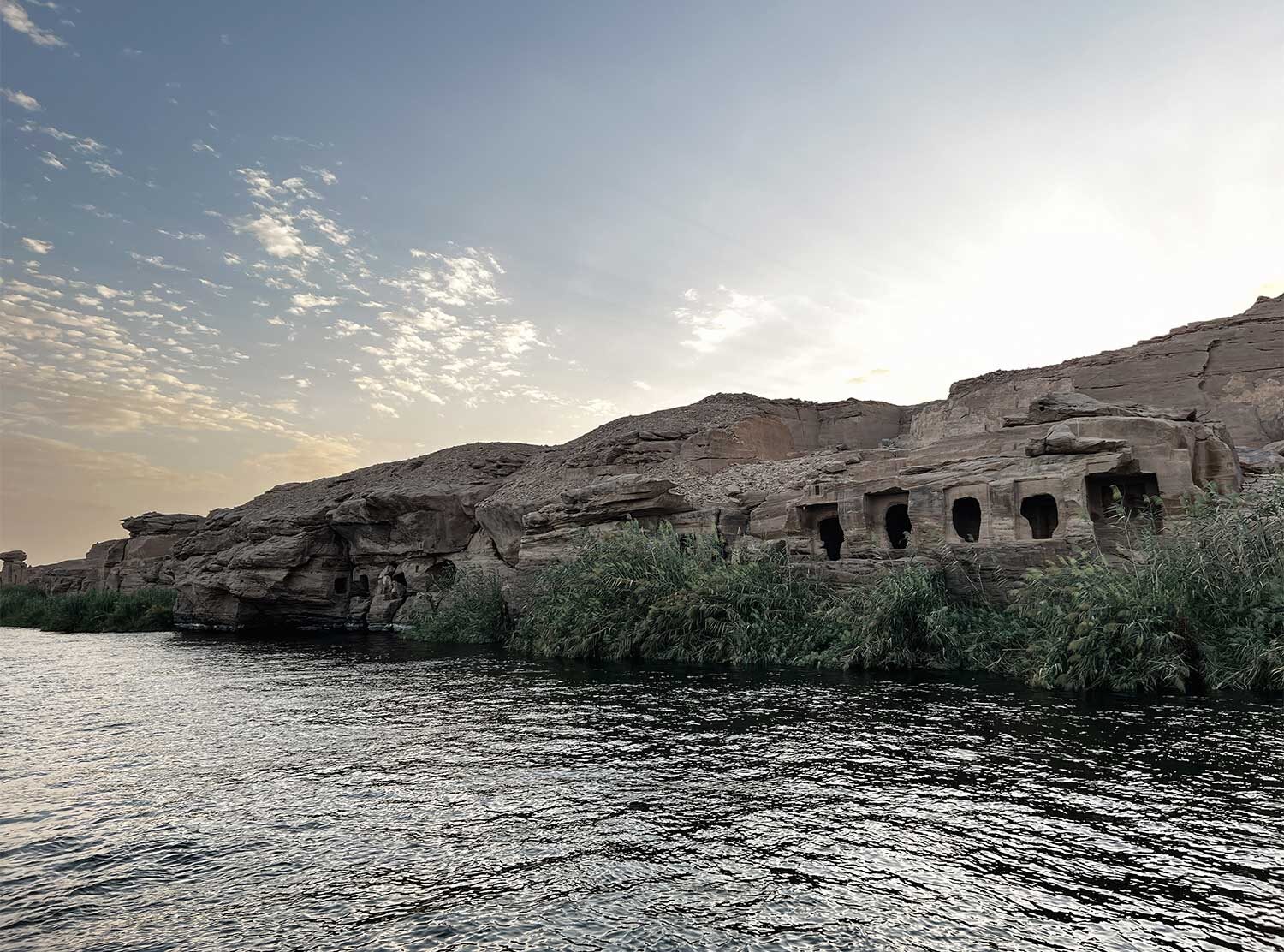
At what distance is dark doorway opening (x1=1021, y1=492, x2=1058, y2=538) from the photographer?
20.4 meters

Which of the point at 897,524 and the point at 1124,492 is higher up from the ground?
the point at 1124,492

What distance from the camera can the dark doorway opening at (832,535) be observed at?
2469 cm

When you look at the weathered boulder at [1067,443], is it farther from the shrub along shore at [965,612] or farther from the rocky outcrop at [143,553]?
the rocky outcrop at [143,553]

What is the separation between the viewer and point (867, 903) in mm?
4906

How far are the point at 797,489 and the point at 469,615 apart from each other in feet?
43.4

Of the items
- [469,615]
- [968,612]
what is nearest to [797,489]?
[968,612]

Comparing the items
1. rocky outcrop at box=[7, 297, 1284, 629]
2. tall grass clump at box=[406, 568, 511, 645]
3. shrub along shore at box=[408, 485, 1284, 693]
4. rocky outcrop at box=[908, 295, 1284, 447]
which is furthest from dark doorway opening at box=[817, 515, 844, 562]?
tall grass clump at box=[406, 568, 511, 645]

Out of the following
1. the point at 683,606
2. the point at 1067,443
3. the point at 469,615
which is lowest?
the point at 469,615

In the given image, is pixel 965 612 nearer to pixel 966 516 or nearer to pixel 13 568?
pixel 966 516

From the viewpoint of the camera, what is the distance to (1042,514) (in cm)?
2055

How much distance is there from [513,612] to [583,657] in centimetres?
599

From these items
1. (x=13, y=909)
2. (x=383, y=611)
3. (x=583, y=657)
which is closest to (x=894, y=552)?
(x=583, y=657)

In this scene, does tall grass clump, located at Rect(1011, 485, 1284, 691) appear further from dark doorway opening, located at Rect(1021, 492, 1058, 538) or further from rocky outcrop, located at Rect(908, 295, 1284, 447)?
rocky outcrop, located at Rect(908, 295, 1284, 447)

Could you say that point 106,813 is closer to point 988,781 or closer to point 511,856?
point 511,856
